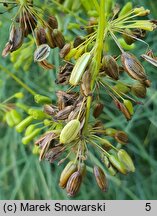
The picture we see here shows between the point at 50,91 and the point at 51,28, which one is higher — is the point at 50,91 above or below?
above

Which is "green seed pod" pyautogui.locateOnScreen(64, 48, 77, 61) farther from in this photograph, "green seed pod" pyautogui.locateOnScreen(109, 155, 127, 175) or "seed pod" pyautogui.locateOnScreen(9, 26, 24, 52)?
"green seed pod" pyautogui.locateOnScreen(109, 155, 127, 175)

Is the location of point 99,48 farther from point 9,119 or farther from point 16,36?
point 9,119

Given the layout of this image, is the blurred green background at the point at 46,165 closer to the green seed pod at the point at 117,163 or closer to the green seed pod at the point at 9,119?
the green seed pod at the point at 9,119

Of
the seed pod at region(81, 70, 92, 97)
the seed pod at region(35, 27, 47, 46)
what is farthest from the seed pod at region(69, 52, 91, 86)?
the seed pod at region(35, 27, 47, 46)

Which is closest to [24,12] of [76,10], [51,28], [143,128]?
[51,28]

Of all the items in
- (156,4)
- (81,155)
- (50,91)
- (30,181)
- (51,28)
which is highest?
(156,4)

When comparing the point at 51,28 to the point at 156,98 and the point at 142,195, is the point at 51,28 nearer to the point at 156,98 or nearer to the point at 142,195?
the point at 156,98

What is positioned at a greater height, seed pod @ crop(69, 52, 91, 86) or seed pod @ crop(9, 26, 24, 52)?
seed pod @ crop(9, 26, 24, 52)
